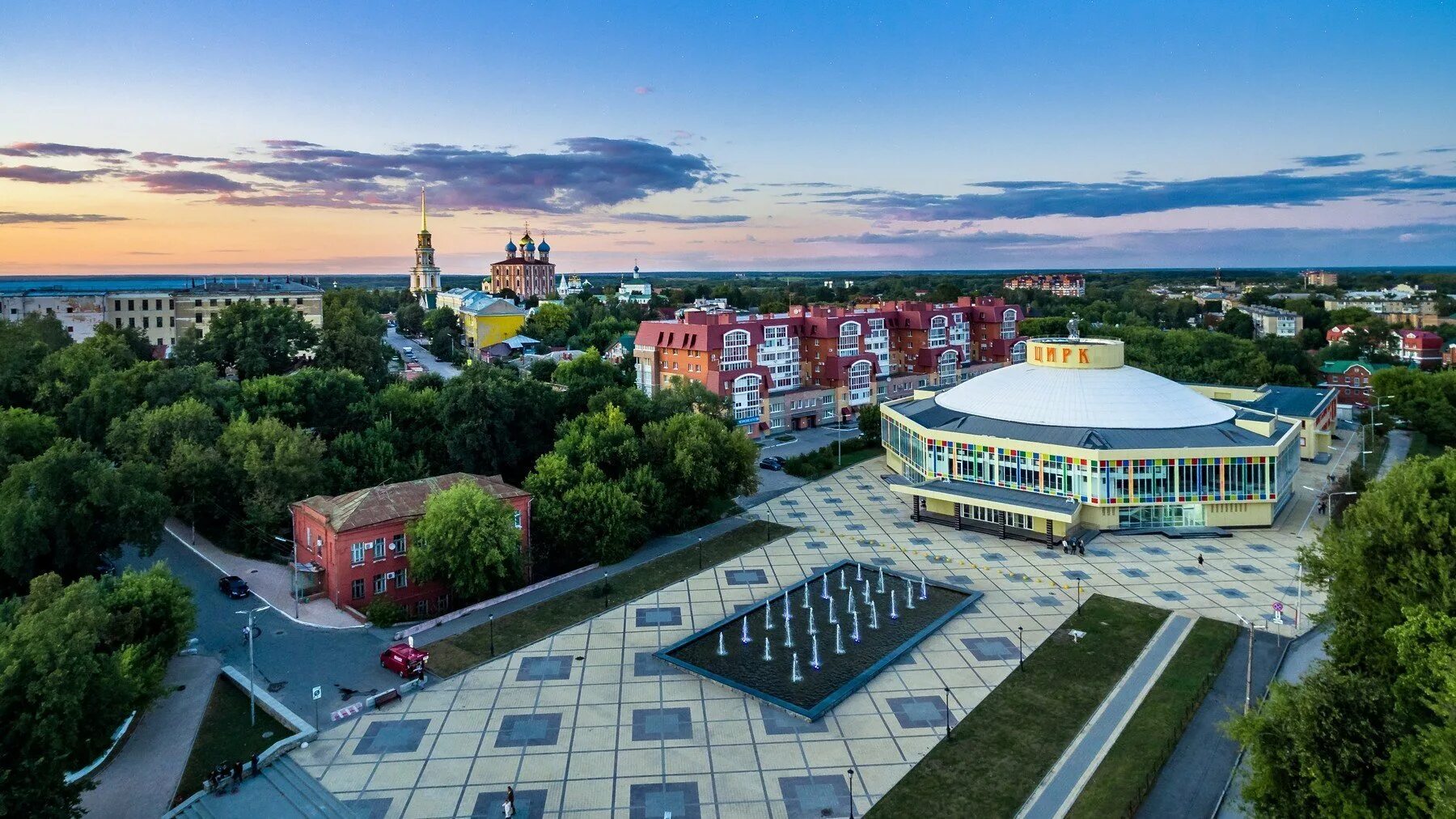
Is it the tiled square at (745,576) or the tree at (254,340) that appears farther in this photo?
the tree at (254,340)

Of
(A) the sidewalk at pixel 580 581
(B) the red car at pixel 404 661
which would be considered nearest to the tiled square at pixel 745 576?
(A) the sidewalk at pixel 580 581

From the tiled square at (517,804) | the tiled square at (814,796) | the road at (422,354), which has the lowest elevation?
the tiled square at (517,804)

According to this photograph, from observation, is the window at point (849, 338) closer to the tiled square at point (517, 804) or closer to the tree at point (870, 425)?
the tree at point (870, 425)

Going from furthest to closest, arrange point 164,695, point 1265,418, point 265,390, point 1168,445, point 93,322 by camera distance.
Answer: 1. point 93,322
2. point 265,390
3. point 1265,418
4. point 1168,445
5. point 164,695

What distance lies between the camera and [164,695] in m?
27.9

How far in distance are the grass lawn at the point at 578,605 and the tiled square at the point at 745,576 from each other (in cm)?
177

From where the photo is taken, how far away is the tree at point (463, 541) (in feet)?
125

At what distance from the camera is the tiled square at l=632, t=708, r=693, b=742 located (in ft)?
89.6

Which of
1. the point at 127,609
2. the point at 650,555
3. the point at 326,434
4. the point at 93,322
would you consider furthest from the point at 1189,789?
the point at 93,322

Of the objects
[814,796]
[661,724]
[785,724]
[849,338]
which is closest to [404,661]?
[661,724]

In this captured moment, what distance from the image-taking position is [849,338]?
86750 millimetres

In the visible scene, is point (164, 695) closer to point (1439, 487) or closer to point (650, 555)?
point (650, 555)

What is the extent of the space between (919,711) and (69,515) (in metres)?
38.4

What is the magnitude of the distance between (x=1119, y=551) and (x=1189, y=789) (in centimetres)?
2306
